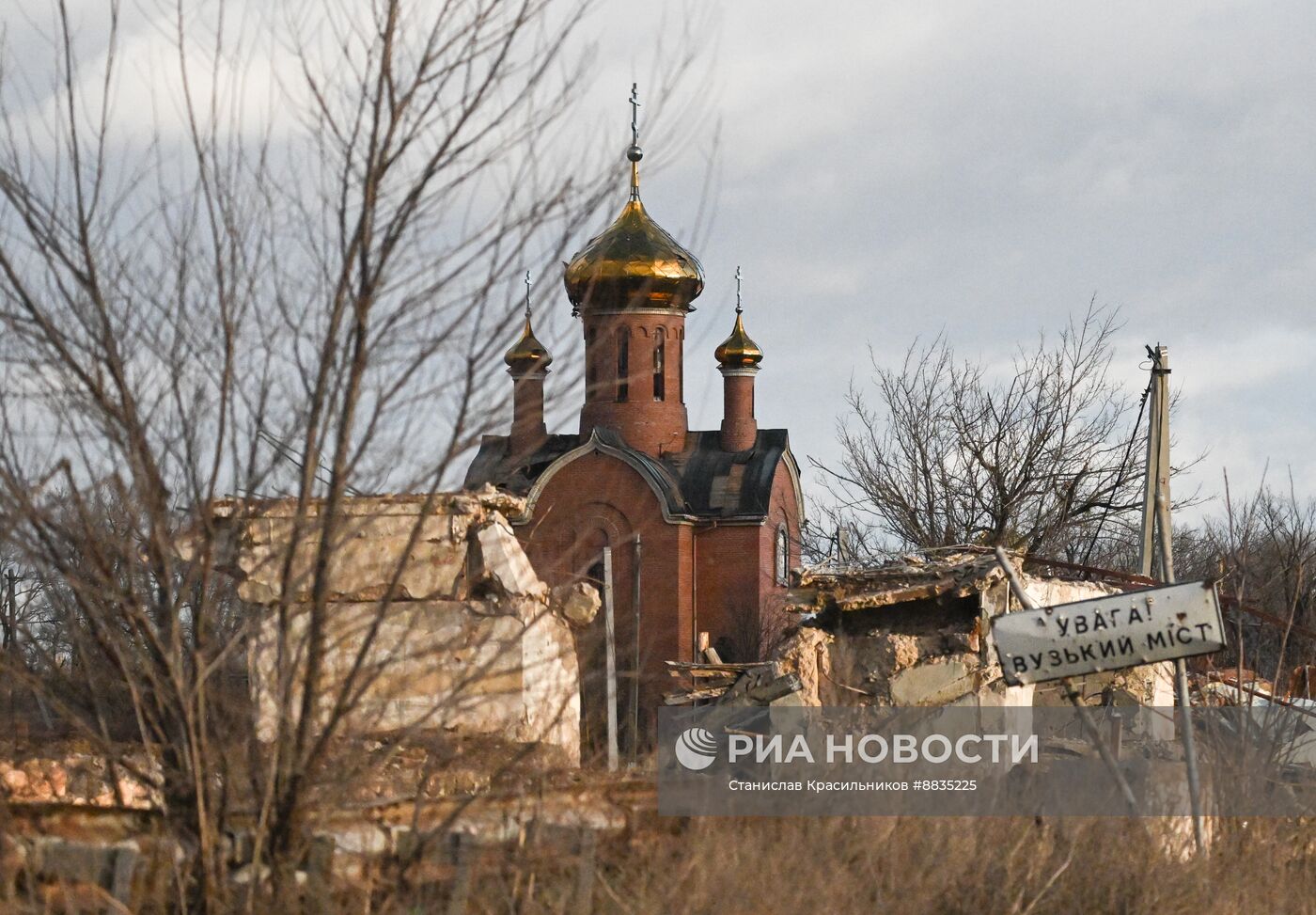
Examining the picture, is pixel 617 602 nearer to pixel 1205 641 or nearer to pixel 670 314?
pixel 670 314

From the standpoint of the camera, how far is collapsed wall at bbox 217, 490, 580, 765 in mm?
5961

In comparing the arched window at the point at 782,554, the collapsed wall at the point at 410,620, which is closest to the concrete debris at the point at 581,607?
the collapsed wall at the point at 410,620

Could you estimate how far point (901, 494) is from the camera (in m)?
28.2

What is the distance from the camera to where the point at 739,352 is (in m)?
42.2

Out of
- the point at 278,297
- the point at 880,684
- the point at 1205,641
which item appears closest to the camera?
the point at 278,297

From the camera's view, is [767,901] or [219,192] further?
[767,901]

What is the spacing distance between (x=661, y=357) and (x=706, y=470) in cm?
339

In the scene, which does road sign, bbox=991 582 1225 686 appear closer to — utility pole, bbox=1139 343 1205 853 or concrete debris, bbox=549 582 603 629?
utility pole, bbox=1139 343 1205 853

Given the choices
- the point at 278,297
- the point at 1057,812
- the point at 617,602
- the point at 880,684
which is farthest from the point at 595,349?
the point at 617,602

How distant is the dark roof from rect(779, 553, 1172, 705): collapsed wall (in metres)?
22.5

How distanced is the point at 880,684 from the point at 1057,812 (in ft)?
17.7

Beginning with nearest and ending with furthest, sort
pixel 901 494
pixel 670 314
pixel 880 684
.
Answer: pixel 880 684, pixel 901 494, pixel 670 314

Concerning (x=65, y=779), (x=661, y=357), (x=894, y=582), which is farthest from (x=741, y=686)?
(x=661, y=357)

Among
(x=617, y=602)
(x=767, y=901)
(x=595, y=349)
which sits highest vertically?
(x=617, y=602)
